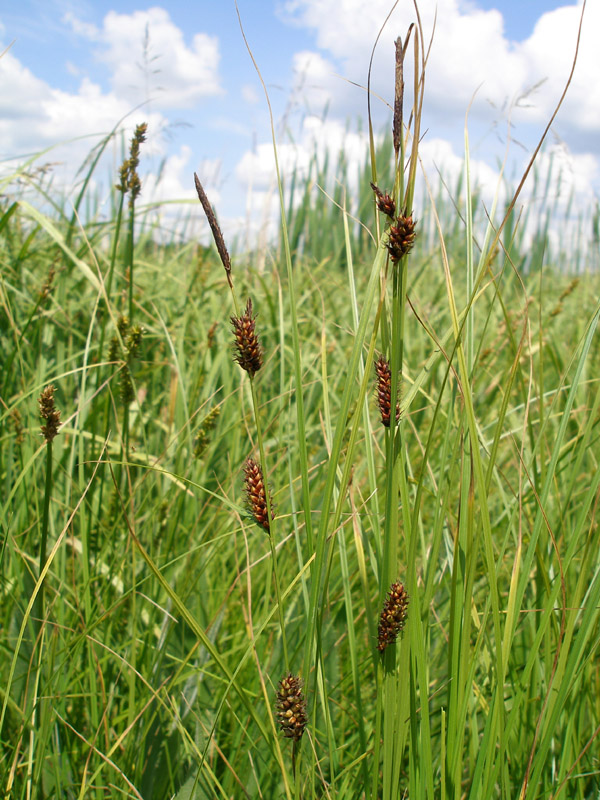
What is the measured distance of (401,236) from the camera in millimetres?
562

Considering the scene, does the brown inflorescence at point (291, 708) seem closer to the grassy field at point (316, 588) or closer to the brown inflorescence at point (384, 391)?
the grassy field at point (316, 588)

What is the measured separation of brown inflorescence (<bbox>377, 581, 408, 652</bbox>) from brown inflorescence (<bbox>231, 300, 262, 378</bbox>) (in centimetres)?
29

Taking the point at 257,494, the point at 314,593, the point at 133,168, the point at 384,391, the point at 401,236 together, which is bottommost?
the point at 314,593

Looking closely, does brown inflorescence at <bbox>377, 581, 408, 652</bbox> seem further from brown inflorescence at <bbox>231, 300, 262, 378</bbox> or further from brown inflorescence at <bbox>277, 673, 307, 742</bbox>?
brown inflorescence at <bbox>231, 300, 262, 378</bbox>

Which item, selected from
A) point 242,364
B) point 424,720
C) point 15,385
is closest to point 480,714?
point 424,720

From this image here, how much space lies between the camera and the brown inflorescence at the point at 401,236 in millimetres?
559

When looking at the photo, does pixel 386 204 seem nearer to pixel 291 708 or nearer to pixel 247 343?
pixel 247 343

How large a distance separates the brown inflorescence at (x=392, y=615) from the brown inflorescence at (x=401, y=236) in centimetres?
35

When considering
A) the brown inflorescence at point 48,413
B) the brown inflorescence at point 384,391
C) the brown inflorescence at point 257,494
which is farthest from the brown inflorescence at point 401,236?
the brown inflorescence at point 48,413

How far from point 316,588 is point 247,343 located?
0.27m

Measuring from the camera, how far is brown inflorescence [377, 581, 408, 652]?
63 cm

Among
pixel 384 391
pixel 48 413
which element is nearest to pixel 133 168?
pixel 48 413

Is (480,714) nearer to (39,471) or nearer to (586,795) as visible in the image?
(586,795)

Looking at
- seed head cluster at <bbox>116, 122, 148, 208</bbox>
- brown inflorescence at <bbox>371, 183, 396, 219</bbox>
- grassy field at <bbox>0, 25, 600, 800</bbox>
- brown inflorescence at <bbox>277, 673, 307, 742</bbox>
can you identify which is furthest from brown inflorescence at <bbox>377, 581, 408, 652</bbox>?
seed head cluster at <bbox>116, 122, 148, 208</bbox>
